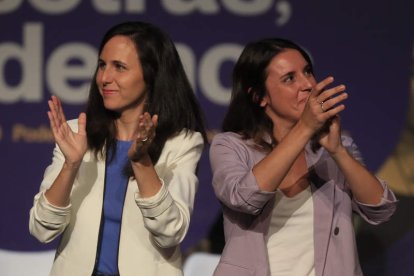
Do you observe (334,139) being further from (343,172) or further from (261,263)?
(261,263)

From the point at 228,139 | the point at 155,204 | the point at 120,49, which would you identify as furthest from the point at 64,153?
the point at 228,139

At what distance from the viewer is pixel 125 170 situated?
8.31 ft

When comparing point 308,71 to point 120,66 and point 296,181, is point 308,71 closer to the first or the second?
point 296,181

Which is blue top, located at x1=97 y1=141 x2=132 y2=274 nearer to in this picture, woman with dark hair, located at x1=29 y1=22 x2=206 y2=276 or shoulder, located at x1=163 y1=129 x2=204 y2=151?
woman with dark hair, located at x1=29 y1=22 x2=206 y2=276

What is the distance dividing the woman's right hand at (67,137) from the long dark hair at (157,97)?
195mm

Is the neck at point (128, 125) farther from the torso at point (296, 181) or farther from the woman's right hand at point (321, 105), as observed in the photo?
the woman's right hand at point (321, 105)

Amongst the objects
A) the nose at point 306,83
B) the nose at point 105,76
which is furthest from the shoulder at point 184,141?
the nose at point 306,83

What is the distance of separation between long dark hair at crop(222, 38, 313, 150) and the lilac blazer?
11 centimetres

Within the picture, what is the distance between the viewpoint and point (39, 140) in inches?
140

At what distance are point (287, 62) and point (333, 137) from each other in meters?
0.37

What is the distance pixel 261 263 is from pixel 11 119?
1603 millimetres

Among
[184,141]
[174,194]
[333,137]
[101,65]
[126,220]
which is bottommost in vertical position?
[126,220]

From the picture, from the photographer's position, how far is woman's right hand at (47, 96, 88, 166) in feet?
7.72

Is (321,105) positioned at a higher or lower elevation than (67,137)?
higher
